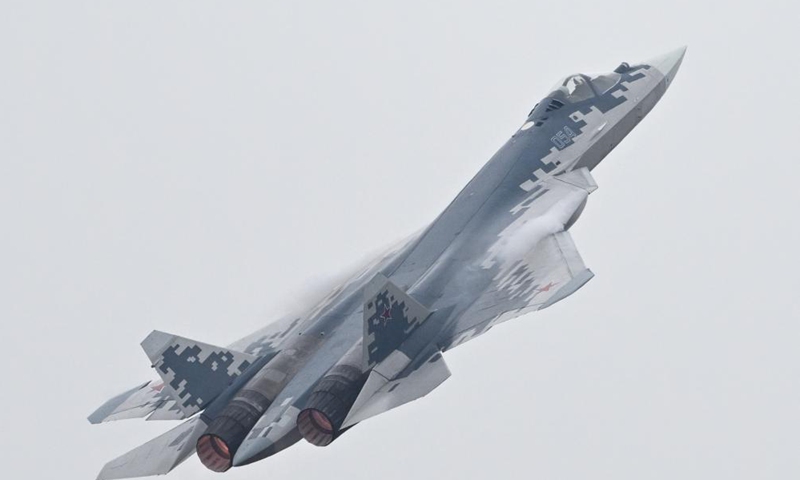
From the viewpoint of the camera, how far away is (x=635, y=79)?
1753 inches

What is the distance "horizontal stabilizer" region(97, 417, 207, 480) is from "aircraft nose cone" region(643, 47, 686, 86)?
17484 mm

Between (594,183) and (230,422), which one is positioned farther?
(594,183)

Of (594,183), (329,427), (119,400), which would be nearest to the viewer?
(329,427)

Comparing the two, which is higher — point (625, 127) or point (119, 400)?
point (119, 400)

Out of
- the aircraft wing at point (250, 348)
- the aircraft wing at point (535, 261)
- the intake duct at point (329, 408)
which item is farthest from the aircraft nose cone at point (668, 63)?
the intake duct at point (329, 408)

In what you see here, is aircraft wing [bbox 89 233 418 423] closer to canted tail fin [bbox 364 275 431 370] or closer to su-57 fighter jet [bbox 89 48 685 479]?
su-57 fighter jet [bbox 89 48 685 479]

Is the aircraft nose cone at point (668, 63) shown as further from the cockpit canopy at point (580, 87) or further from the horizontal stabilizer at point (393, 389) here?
the horizontal stabilizer at point (393, 389)

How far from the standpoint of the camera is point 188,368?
35812 millimetres

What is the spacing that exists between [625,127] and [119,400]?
1550 cm

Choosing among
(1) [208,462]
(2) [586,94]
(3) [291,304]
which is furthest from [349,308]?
(2) [586,94]

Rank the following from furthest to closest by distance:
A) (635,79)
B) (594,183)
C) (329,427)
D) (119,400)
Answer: (635,79) < (594,183) < (119,400) < (329,427)

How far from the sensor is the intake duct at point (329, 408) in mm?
34781

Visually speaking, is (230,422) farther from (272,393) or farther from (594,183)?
(594,183)

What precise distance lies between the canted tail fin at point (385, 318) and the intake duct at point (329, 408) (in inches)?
23.0
